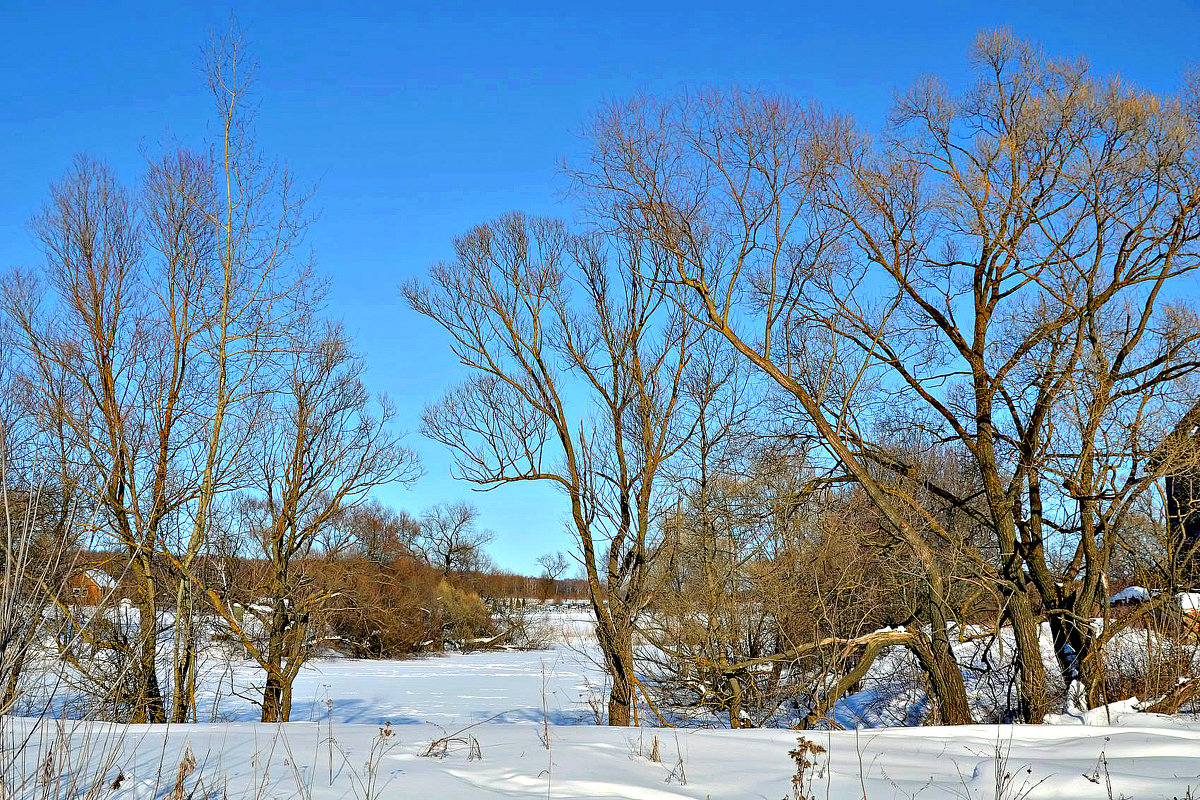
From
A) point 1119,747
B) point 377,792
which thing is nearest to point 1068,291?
point 1119,747

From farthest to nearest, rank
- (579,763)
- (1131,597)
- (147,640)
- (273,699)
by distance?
(273,699) → (1131,597) → (147,640) → (579,763)

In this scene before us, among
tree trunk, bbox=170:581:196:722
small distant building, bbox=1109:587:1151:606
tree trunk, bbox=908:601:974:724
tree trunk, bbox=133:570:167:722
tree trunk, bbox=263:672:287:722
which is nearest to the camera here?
tree trunk, bbox=170:581:196:722

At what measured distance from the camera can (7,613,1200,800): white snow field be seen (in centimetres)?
408

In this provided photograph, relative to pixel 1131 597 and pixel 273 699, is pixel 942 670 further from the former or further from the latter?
pixel 273 699

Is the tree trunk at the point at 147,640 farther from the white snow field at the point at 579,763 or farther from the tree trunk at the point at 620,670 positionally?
the tree trunk at the point at 620,670

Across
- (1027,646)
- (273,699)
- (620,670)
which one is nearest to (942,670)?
(1027,646)

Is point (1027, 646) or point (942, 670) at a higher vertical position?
point (1027, 646)

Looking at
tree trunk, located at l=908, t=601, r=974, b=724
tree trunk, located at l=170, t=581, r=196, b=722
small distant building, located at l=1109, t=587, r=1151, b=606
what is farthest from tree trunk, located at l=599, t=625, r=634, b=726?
small distant building, located at l=1109, t=587, r=1151, b=606

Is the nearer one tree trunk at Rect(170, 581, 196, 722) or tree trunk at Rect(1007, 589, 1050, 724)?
tree trunk at Rect(170, 581, 196, 722)

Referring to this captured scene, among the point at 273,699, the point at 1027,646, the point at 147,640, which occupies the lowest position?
the point at 273,699

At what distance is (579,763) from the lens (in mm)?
4902

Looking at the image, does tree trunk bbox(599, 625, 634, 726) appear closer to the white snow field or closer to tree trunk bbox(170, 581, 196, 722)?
the white snow field

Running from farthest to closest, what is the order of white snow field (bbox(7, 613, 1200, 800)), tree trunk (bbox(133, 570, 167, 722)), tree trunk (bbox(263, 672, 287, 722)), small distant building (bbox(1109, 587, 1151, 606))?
tree trunk (bbox(263, 672, 287, 722)) < small distant building (bbox(1109, 587, 1151, 606)) < tree trunk (bbox(133, 570, 167, 722)) < white snow field (bbox(7, 613, 1200, 800))

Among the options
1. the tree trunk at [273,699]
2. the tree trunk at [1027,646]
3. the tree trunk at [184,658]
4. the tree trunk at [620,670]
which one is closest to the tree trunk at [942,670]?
the tree trunk at [1027,646]
